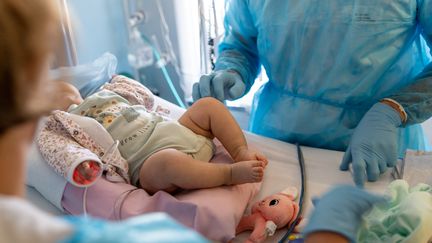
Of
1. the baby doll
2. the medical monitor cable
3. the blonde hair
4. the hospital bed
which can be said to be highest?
the blonde hair

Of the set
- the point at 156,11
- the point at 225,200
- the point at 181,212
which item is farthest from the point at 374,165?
the point at 156,11

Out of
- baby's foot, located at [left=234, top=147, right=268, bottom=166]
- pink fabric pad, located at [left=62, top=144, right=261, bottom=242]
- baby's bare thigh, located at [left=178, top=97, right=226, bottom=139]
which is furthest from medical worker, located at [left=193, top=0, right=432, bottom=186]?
pink fabric pad, located at [left=62, top=144, right=261, bottom=242]

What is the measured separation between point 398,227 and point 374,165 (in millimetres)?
276

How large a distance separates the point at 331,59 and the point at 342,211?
0.72 m

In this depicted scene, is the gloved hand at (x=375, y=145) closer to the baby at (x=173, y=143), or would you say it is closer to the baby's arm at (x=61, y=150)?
the baby at (x=173, y=143)

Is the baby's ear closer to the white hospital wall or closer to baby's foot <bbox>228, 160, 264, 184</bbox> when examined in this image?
baby's foot <bbox>228, 160, 264, 184</bbox>

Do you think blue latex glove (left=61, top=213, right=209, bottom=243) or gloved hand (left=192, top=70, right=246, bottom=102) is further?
gloved hand (left=192, top=70, right=246, bottom=102)

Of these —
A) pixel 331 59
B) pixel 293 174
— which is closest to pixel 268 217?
pixel 293 174

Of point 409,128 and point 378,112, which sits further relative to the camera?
point 409,128

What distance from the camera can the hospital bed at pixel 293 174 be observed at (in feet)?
3.90

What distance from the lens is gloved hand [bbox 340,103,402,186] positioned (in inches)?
45.6

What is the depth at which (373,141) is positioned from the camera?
1174 mm

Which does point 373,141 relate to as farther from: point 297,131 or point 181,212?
point 181,212

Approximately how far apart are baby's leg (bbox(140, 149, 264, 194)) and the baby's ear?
0.08 meters
